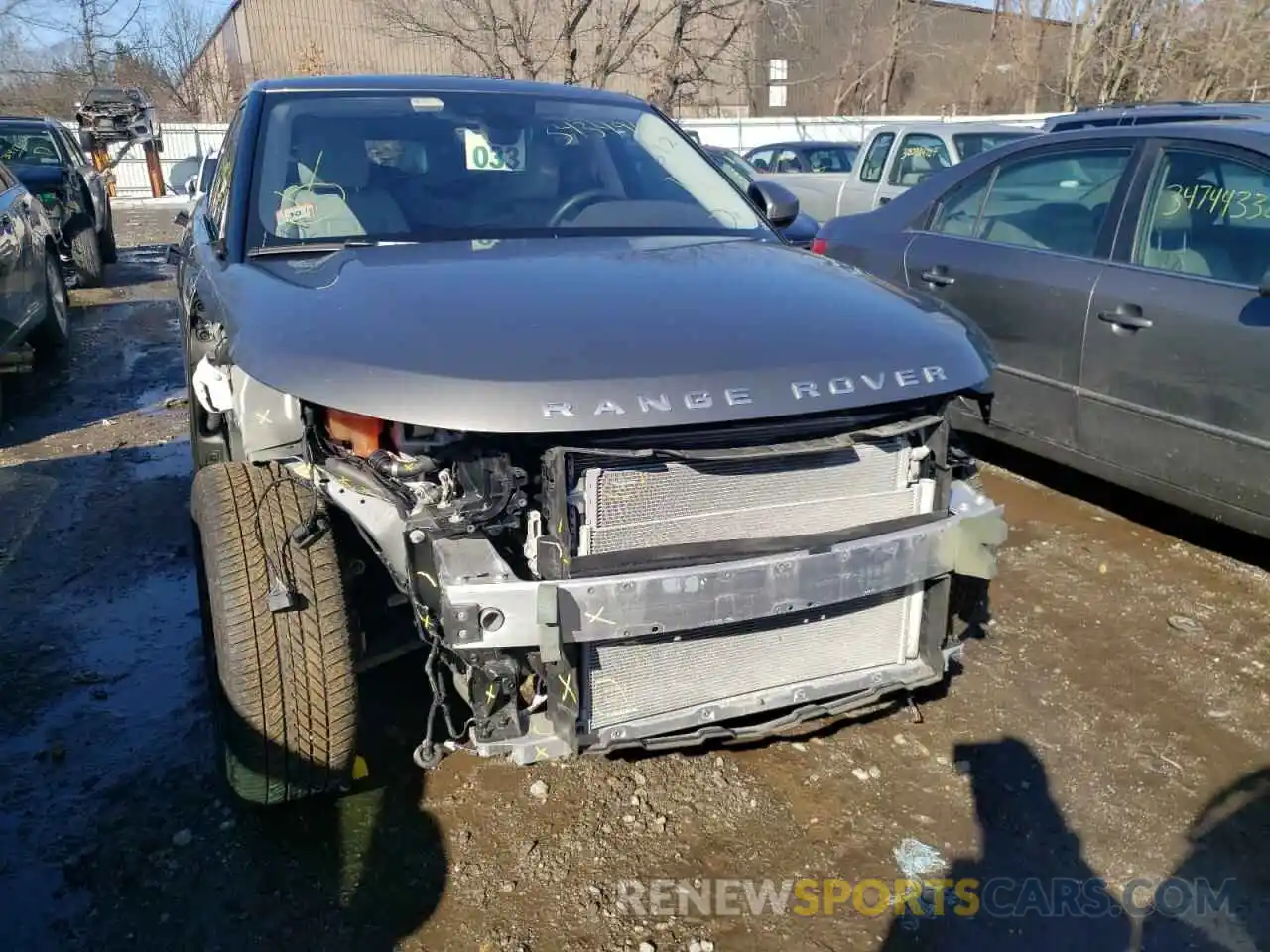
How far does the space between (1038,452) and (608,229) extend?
2.36 metres

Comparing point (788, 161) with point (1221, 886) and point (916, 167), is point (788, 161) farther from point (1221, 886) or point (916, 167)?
point (1221, 886)

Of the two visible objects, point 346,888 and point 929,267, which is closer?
point 346,888

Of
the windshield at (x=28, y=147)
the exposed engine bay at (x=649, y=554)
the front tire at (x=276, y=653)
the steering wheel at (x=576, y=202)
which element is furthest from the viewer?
the windshield at (x=28, y=147)

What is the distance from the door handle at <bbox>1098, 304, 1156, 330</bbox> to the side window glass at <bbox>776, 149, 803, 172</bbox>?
10.2 metres

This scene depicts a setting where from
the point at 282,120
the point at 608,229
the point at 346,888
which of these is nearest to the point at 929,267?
the point at 608,229

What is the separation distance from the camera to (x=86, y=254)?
1080 centimetres

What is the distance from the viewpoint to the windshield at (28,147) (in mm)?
10953

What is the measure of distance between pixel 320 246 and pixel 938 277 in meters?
3.07

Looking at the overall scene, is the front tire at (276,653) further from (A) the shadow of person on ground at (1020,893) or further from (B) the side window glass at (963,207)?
(B) the side window glass at (963,207)

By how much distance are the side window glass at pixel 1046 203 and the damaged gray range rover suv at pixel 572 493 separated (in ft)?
6.38

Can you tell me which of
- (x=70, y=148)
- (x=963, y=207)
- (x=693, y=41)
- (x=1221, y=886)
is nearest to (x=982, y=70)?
(x=693, y=41)

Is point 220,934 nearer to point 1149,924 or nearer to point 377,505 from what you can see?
point 377,505

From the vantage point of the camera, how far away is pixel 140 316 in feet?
31.3

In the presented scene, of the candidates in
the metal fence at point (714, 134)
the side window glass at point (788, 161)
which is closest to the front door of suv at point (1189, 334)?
the side window glass at point (788, 161)
